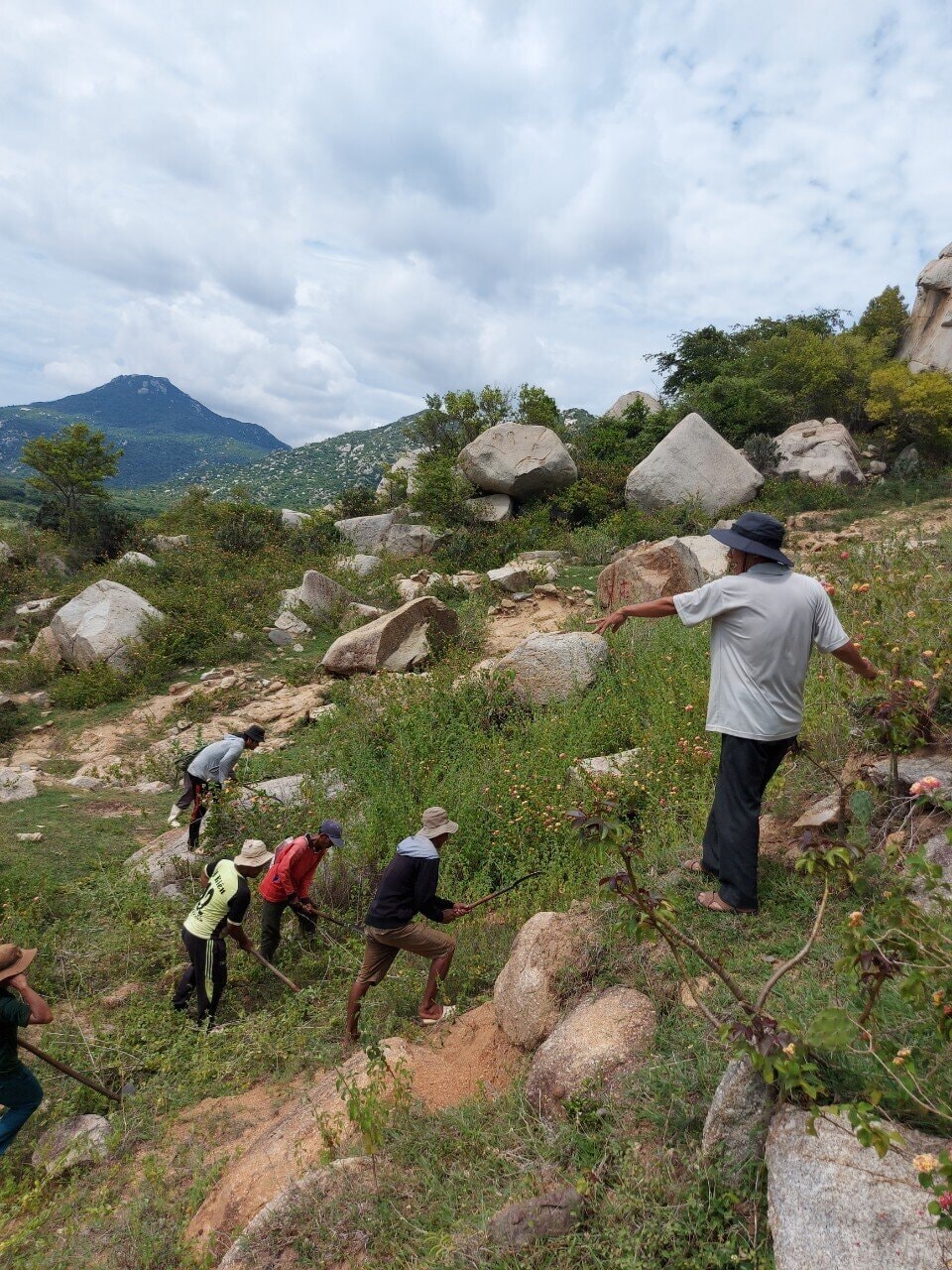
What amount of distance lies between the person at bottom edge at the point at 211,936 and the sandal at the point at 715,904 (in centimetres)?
292

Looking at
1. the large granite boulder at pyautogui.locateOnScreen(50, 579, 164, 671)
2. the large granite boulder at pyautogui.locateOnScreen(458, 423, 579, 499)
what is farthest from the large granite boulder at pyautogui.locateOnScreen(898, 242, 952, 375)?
the large granite boulder at pyautogui.locateOnScreen(50, 579, 164, 671)

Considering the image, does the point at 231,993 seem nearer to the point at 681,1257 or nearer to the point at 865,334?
the point at 681,1257

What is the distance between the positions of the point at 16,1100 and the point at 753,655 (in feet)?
14.4

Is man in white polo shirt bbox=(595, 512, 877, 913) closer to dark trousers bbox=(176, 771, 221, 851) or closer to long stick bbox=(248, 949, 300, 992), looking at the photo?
long stick bbox=(248, 949, 300, 992)

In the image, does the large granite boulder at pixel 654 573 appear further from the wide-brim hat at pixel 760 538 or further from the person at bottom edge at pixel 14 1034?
the person at bottom edge at pixel 14 1034

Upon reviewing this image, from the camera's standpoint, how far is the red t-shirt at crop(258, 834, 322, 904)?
4.65m

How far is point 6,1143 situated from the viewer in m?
3.56

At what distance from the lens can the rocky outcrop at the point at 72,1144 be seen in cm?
337

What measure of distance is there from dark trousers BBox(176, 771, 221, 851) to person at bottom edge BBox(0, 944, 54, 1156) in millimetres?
2236

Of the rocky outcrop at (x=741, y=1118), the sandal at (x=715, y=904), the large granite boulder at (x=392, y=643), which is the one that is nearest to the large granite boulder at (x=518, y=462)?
the large granite boulder at (x=392, y=643)

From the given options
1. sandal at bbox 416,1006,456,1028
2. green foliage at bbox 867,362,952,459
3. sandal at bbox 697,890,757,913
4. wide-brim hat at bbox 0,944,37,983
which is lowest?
sandal at bbox 416,1006,456,1028

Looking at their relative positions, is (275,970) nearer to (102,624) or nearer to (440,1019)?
(440,1019)

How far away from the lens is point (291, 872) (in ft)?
15.3

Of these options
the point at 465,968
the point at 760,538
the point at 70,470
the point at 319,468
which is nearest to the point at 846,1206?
the point at 760,538
